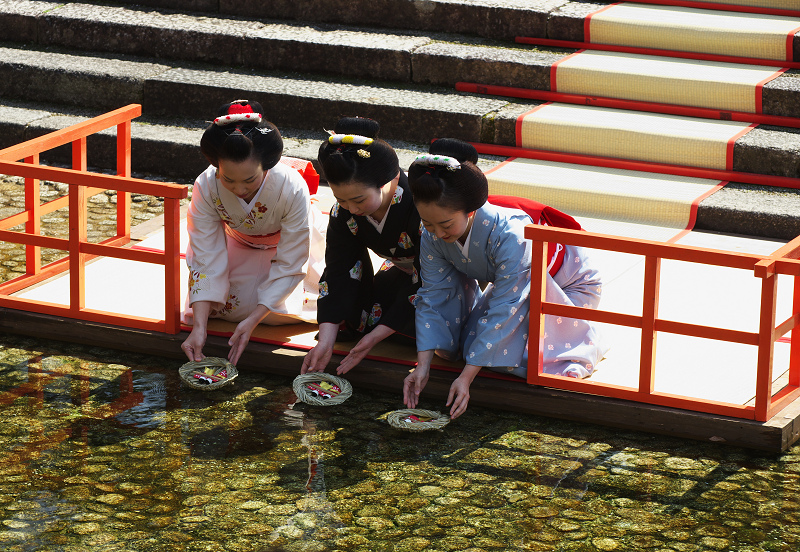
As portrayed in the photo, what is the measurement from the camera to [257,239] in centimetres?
429

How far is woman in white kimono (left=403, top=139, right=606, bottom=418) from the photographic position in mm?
3482

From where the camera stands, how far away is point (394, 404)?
3.87 meters

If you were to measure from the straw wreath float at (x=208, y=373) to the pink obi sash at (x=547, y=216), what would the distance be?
117 centimetres

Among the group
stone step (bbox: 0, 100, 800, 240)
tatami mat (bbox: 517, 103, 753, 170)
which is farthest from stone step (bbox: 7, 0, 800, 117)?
stone step (bbox: 0, 100, 800, 240)

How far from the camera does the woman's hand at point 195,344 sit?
13.1ft

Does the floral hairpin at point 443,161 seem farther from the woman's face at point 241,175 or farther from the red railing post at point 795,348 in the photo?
the red railing post at point 795,348

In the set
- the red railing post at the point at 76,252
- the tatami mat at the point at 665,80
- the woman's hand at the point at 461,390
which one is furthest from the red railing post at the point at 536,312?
the tatami mat at the point at 665,80

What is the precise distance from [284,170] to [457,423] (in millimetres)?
1189

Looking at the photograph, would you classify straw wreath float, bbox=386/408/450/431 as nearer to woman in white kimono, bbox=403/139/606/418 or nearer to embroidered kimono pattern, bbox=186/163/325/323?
woman in white kimono, bbox=403/139/606/418

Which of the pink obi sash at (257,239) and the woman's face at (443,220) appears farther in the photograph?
the pink obi sash at (257,239)

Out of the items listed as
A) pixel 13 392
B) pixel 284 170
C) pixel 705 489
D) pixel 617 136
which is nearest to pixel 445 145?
pixel 284 170

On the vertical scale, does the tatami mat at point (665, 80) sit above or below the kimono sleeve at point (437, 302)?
above

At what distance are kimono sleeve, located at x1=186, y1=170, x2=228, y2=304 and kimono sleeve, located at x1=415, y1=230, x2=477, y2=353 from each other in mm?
825

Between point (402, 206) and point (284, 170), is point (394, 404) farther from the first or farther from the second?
point (284, 170)
